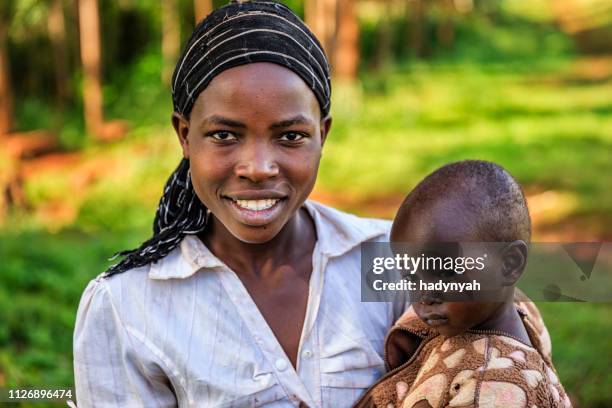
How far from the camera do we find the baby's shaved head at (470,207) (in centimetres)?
167

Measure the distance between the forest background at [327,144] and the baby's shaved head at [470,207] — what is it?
7.55 feet

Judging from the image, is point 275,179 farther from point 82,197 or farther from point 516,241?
point 82,197

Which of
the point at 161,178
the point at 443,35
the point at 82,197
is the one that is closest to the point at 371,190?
the point at 161,178

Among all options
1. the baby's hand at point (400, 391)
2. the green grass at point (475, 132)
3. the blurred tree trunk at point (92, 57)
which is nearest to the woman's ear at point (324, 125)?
the baby's hand at point (400, 391)

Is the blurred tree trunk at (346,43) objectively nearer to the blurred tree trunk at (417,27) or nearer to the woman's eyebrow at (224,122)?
the blurred tree trunk at (417,27)

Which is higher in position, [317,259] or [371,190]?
[371,190]

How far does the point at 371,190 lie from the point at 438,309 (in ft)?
20.4

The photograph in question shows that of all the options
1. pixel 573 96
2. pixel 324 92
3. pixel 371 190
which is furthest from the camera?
pixel 573 96

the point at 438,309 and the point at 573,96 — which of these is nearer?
the point at 438,309

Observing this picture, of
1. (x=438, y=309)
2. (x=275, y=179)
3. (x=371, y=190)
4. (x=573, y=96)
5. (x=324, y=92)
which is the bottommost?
(x=438, y=309)

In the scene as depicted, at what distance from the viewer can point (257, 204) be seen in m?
1.82

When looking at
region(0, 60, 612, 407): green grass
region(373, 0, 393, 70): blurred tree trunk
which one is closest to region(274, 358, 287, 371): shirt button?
region(0, 60, 612, 407): green grass

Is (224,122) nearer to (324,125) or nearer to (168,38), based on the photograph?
(324,125)

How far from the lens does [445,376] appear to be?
5.57 ft
